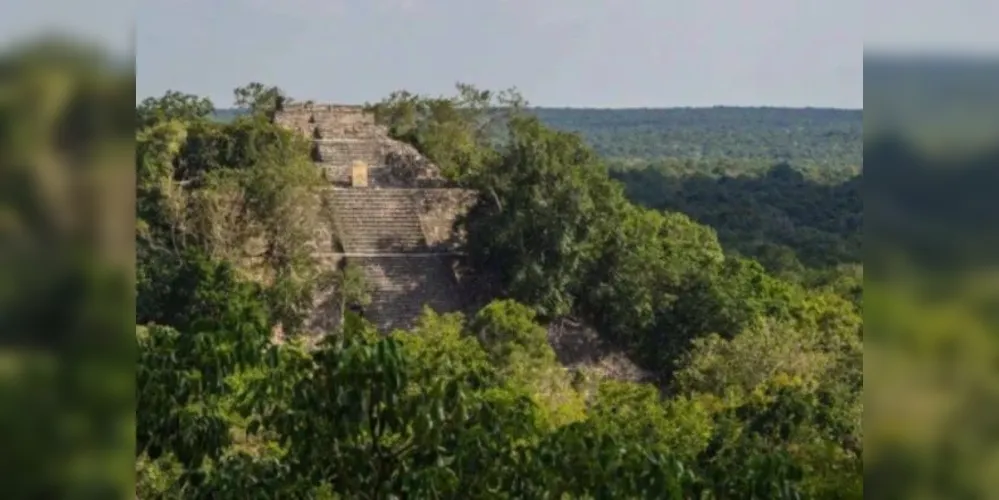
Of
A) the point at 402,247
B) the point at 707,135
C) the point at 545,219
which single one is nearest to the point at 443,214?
the point at 402,247

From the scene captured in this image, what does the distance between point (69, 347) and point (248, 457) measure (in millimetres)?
A: 866

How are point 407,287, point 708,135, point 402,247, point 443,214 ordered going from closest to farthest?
point 407,287 < point 402,247 < point 443,214 < point 708,135

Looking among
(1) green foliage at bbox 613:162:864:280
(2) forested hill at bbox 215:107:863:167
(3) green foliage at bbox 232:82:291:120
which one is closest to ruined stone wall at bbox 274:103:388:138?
(3) green foliage at bbox 232:82:291:120

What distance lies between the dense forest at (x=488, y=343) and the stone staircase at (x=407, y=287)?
328mm

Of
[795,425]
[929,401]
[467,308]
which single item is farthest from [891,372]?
[467,308]

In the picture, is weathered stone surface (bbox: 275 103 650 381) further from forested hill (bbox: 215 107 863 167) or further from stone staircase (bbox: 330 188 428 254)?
forested hill (bbox: 215 107 863 167)

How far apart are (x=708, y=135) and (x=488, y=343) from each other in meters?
27.0

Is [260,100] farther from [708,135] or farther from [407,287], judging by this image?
[708,135]

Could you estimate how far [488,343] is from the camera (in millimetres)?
8195

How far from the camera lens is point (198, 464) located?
1.50 m

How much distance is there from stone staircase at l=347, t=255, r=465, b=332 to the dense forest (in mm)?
328

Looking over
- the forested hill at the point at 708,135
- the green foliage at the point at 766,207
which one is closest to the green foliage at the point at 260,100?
the green foliage at the point at 766,207

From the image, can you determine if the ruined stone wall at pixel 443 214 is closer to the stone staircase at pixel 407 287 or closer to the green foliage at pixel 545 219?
the stone staircase at pixel 407 287

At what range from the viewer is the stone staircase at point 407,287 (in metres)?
10.2
